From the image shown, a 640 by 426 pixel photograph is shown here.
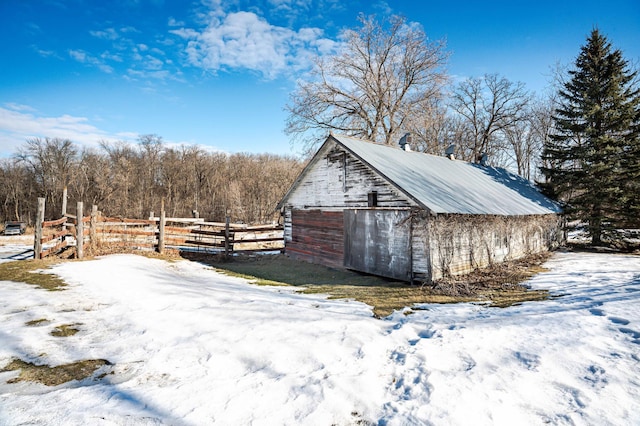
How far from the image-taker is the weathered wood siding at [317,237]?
13656 millimetres

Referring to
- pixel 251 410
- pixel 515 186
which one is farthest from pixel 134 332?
pixel 515 186

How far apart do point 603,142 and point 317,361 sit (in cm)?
2075

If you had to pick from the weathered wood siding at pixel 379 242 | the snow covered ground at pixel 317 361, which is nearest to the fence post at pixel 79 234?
the snow covered ground at pixel 317 361

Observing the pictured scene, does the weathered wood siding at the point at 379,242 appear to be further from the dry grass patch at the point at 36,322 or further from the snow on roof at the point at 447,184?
the dry grass patch at the point at 36,322

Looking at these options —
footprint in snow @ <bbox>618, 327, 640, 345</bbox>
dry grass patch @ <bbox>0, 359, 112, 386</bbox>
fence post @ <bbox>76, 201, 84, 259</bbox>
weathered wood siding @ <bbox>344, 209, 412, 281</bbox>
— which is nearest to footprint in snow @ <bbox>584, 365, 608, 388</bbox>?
footprint in snow @ <bbox>618, 327, 640, 345</bbox>

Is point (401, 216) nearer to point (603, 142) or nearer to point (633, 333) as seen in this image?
point (633, 333)

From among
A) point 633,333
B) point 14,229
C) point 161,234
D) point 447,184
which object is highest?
point 447,184

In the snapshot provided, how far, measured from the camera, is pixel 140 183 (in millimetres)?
48875

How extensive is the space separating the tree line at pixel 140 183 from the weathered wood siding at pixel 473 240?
30.6 metres

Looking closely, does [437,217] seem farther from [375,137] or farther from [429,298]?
[375,137]

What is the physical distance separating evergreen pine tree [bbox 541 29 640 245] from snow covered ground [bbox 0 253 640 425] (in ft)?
46.6

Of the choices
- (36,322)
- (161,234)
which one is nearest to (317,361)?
(36,322)

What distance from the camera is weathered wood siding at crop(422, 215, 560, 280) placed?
413 inches

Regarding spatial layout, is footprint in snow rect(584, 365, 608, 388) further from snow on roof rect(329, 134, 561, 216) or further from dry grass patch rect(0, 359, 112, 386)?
snow on roof rect(329, 134, 561, 216)
